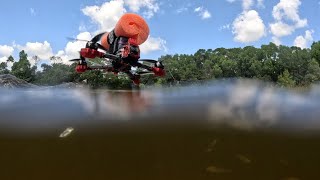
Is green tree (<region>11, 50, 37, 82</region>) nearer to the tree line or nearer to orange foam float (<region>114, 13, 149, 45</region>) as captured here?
the tree line

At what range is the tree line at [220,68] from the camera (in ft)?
204

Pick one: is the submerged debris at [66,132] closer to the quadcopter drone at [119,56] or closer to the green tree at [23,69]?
the quadcopter drone at [119,56]

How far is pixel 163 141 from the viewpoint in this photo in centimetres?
463

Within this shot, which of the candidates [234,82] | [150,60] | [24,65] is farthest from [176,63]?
[234,82]

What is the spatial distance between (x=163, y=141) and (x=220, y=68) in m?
82.2

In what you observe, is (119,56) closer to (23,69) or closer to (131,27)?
(131,27)

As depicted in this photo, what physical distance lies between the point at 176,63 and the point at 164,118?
287 feet

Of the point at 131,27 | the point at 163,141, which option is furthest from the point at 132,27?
the point at 163,141

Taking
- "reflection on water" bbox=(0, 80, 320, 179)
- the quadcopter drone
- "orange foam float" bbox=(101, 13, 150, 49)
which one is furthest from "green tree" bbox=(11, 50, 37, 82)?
"reflection on water" bbox=(0, 80, 320, 179)

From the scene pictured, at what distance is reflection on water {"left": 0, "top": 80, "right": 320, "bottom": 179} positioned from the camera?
393 cm

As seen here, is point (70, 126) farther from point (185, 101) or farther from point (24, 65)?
point (24, 65)

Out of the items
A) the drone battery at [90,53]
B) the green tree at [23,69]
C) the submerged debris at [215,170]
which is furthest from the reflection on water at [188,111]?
the green tree at [23,69]

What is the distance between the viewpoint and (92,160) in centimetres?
413

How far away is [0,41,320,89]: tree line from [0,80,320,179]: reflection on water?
129 feet
